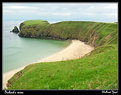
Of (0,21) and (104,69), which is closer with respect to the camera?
(0,21)

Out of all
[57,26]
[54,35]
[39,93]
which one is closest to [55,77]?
[39,93]

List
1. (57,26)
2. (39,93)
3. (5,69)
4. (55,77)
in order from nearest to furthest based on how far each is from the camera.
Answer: (39,93) → (55,77) → (5,69) → (57,26)

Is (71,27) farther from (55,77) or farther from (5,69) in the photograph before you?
(55,77)

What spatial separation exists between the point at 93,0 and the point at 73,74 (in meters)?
12.3

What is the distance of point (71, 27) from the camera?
117 metres

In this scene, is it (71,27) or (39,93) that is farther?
(71,27)

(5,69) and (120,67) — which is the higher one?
(120,67)

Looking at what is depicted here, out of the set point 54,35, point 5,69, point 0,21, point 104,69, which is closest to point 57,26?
point 54,35

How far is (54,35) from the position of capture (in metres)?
116

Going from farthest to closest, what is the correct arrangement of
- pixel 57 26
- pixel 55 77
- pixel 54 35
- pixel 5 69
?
pixel 57 26, pixel 54 35, pixel 5 69, pixel 55 77

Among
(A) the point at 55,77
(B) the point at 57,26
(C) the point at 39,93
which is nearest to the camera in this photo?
(C) the point at 39,93

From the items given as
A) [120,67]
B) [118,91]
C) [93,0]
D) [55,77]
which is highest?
[93,0]

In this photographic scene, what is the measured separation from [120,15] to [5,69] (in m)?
41.7

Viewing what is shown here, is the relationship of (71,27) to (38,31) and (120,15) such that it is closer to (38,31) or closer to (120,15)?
(38,31)
